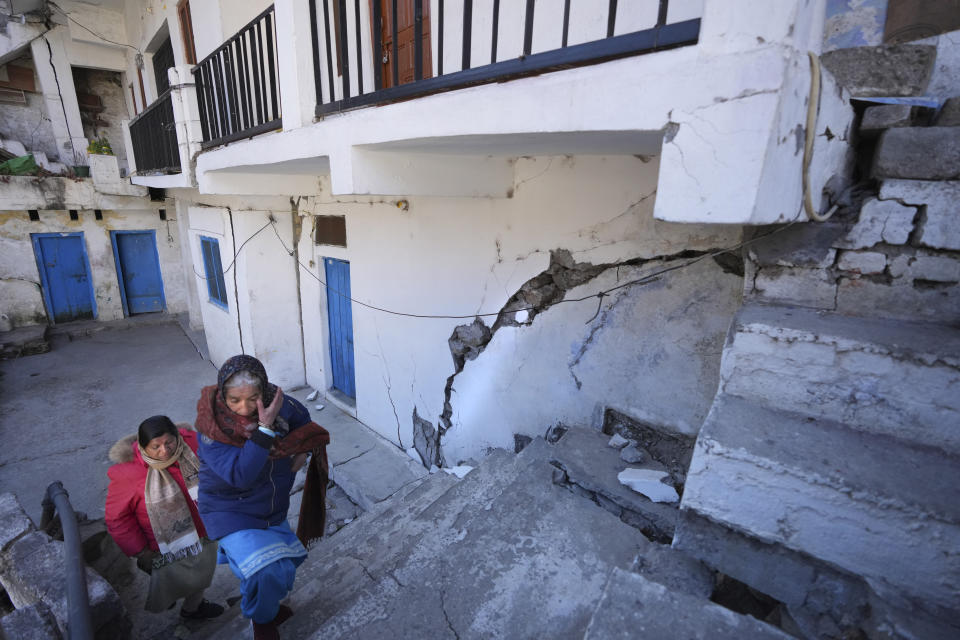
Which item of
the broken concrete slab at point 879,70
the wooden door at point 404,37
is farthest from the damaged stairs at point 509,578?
the wooden door at point 404,37

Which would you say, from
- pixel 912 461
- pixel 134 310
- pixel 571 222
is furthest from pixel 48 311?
pixel 912 461

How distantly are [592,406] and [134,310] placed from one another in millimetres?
12202

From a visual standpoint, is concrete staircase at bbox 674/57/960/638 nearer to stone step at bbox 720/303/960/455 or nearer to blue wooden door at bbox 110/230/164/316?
stone step at bbox 720/303/960/455

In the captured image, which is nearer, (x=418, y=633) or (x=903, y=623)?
(x=903, y=623)

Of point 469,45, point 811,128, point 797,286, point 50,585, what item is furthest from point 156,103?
point 797,286

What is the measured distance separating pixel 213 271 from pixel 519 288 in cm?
644

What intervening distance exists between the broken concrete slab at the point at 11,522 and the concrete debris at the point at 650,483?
3.80m

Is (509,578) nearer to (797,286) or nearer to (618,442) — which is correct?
(618,442)

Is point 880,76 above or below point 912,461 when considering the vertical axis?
above

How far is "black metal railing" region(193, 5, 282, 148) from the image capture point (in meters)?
3.19

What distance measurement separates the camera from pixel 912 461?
120 centimetres

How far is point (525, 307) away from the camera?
3.20 meters

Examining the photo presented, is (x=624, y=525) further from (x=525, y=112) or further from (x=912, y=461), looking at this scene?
(x=525, y=112)

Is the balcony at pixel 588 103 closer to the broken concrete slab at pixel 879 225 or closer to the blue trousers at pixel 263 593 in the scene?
the broken concrete slab at pixel 879 225
